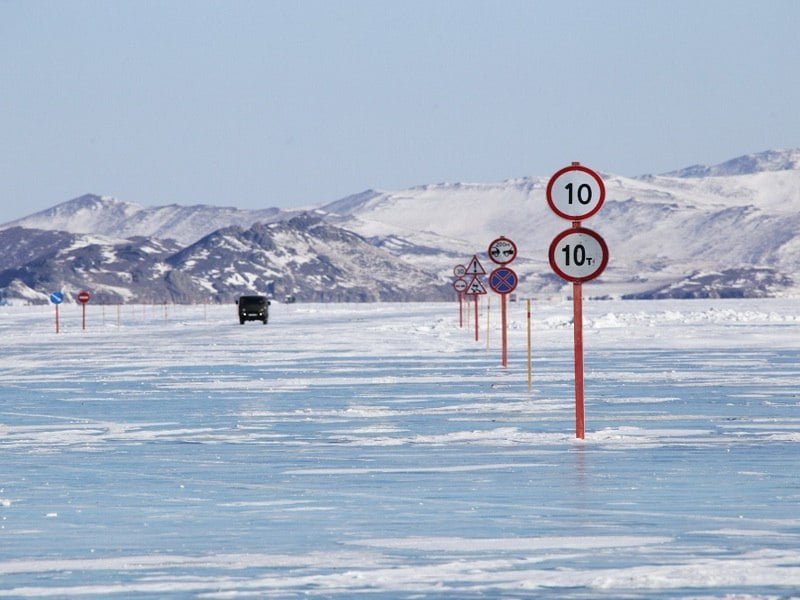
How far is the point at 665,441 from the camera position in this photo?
1694 centimetres

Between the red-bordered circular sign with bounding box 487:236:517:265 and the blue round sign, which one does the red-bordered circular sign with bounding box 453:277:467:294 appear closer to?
the blue round sign

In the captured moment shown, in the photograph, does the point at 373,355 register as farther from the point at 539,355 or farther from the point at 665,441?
the point at 665,441

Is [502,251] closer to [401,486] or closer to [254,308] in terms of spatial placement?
[401,486]

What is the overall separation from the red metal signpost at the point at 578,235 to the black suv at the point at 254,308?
218ft

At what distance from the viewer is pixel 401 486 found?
43.2 ft

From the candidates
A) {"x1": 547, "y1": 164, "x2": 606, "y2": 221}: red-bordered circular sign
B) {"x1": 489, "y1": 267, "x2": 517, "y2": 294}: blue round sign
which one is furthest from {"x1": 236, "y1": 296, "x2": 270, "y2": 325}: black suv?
{"x1": 547, "y1": 164, "x2": 606, "y2": 221}: red-bordered circular sign

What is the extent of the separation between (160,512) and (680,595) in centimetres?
450

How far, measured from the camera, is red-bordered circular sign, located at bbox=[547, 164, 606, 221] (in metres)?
17.2

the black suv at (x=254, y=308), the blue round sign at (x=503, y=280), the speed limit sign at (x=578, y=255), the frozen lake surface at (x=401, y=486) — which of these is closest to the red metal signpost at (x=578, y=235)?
the speed limit sign at (x=578, y=255)

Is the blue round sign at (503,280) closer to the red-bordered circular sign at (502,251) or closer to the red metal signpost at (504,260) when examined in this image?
the red metal signpost at (504,260)

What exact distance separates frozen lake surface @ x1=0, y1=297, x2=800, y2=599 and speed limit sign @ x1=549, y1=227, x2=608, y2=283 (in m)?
1.62

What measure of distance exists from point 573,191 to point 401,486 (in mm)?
5079

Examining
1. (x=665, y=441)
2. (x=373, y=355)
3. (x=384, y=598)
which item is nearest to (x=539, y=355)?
(x=373, y=355)

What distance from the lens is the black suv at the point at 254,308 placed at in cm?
8344
